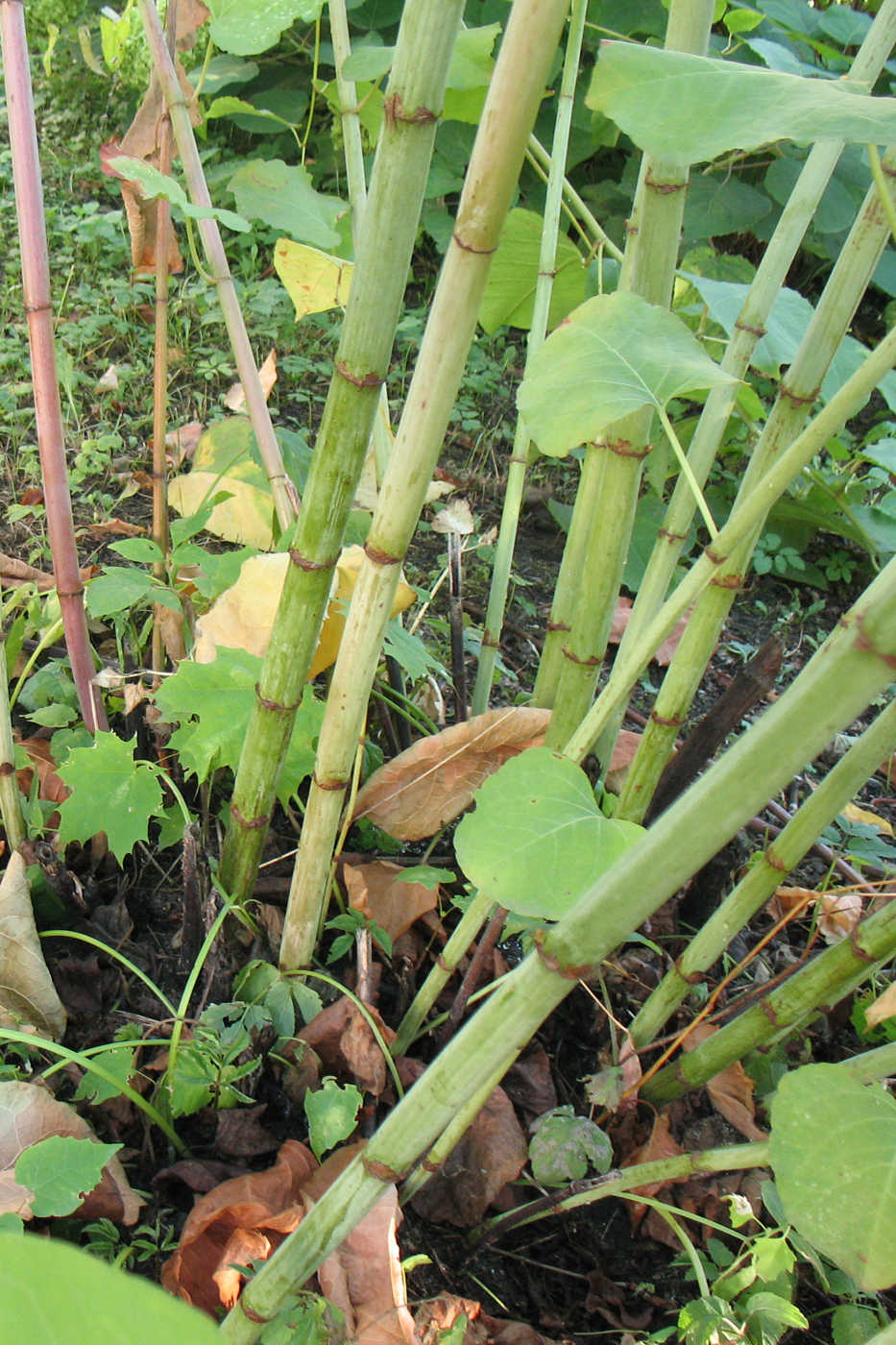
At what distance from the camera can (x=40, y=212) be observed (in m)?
0.89

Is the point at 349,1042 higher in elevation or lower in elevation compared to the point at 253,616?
lower

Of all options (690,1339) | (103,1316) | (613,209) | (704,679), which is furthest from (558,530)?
(103,1316)

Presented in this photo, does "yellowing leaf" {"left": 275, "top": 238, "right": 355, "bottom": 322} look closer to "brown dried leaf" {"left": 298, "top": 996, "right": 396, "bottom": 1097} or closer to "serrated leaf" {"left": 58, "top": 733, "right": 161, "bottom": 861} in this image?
"serrated leaf" {"left": 58, "top": 733, "right": 161, "bottom": 861}

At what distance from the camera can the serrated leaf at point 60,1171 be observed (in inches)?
24.3

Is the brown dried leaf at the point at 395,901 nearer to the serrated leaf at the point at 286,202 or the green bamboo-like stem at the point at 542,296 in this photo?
the green bamboo-like stem at the point at 542,296

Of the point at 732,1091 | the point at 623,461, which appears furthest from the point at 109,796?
the point at 732,1091

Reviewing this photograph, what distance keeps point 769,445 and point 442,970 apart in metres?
0.56

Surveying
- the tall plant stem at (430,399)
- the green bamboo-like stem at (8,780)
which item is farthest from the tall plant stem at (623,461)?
the green bamboo-like stem at (8,780)

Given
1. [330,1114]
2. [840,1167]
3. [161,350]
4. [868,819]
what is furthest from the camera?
[868,819]

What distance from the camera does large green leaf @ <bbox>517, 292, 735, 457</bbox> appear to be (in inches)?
22.9

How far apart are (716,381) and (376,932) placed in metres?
0.61

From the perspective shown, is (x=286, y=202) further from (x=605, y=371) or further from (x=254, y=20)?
(x=605, y=371)

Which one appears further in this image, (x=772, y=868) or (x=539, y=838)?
(x=772, y=868)

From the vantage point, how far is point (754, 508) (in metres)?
0.54
